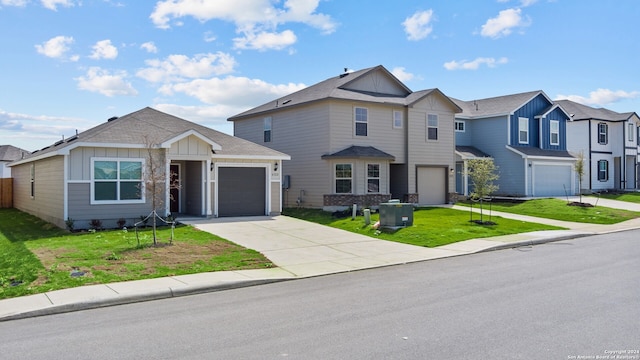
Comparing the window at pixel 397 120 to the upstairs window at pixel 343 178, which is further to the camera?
the window at pixel 397 120

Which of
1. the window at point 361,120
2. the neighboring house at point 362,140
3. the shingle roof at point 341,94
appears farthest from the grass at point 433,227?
the shingle roof at point 341,94

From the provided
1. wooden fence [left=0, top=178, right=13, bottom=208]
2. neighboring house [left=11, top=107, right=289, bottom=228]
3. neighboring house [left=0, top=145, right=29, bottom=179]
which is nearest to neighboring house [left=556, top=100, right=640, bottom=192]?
neighboring house [left=11, top=107, right=289, bottom=228]

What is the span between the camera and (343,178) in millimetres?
25906

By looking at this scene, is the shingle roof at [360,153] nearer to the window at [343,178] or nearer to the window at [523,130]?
the window at [343,178]

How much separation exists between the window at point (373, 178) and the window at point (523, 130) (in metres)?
13.7

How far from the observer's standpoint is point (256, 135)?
30906mm

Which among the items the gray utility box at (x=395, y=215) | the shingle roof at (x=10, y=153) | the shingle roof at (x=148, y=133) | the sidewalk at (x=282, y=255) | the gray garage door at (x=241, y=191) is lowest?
the sidewalk at (x=282, y=255)

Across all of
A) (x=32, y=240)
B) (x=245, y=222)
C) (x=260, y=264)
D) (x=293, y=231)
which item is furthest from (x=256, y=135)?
(x=260, y=264)

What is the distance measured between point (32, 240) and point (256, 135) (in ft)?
53.9

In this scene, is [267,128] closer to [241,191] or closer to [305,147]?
[305,147]

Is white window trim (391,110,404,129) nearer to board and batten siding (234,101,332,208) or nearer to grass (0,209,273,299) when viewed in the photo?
board and batten siding (234,101,332,208)

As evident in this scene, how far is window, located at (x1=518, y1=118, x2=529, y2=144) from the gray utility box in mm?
18818

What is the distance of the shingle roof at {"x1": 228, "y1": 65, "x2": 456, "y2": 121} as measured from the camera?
26.6 m

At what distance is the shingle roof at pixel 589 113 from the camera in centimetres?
4019
